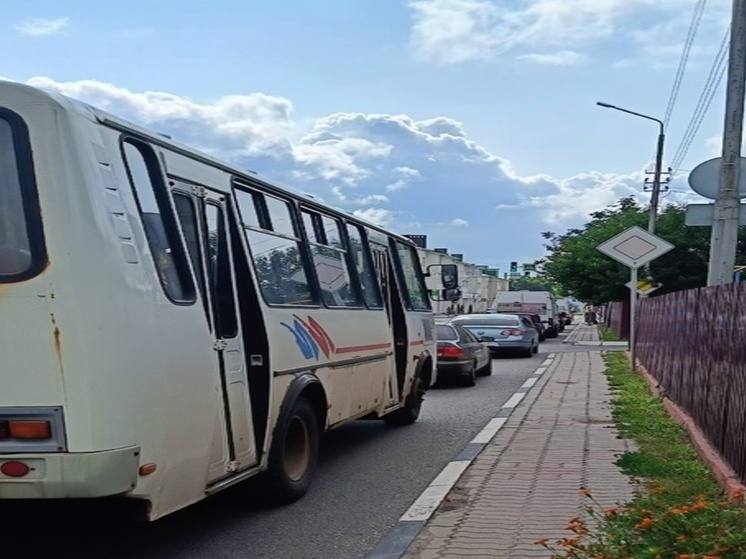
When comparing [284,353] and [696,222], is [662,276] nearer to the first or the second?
[696,222]

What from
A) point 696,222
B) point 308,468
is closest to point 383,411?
point 308,468

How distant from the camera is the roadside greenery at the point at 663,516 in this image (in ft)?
15.3

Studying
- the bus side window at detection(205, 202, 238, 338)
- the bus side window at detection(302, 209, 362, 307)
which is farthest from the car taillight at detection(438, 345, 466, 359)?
the bus side window at detection(205, 202, 238, 338)

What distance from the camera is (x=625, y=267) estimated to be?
35.8m

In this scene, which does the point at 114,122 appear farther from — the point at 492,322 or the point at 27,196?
the point at 492,322

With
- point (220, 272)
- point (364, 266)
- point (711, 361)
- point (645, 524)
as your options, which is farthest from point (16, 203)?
point (711, 361)

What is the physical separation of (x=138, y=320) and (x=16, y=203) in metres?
0.82

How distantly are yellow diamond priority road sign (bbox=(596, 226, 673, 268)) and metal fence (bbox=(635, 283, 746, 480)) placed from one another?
116 inches

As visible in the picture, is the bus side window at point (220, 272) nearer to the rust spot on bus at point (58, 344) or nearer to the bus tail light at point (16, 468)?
the rust spot on bus at point (58, 344)

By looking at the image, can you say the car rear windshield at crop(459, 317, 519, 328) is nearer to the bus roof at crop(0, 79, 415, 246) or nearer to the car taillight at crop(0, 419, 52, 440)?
the bus roof at crop(0, 79, 415, 246)

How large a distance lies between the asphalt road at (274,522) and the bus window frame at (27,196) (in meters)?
1.42

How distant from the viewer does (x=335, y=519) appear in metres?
6.39

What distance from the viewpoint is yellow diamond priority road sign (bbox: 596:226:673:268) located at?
16547mm

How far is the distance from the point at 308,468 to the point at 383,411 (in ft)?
8.93
